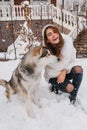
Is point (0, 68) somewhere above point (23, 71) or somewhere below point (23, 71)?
below

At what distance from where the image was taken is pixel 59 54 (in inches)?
140

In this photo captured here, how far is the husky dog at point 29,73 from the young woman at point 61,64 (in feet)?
0.72

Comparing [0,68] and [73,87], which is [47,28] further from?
[0,68]

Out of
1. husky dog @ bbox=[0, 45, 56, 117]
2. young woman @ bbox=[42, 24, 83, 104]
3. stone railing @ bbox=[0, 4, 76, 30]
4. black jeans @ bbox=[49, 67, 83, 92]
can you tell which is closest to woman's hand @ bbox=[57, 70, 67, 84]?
young woman @ bbox=[42, 24, 83, 104]

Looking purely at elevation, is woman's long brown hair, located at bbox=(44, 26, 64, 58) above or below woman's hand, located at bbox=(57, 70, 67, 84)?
above

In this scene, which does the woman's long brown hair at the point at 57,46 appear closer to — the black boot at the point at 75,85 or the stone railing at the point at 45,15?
the black boot at the point at 75,85

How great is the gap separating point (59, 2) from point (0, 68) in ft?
38.8

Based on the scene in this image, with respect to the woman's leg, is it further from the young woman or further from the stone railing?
the stone railing

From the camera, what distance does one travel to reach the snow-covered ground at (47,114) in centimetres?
335

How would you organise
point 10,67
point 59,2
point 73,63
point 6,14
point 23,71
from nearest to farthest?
point 23,71 → point 73,63 → point 10,67 → point 6,14 → point 59,2

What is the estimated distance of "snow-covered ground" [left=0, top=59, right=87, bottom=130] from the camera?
11.0 feet

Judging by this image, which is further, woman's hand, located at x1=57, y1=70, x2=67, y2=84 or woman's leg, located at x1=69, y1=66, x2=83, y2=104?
woman's leg, located at x1=69, y1=66, x2=83, y2=104

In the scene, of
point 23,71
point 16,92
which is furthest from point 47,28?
point 16,92

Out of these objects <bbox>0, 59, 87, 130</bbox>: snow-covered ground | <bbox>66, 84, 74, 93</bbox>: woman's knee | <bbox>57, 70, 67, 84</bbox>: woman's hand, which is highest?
<bbox>57, 70, 67, 84</bbox>: woman's hand
